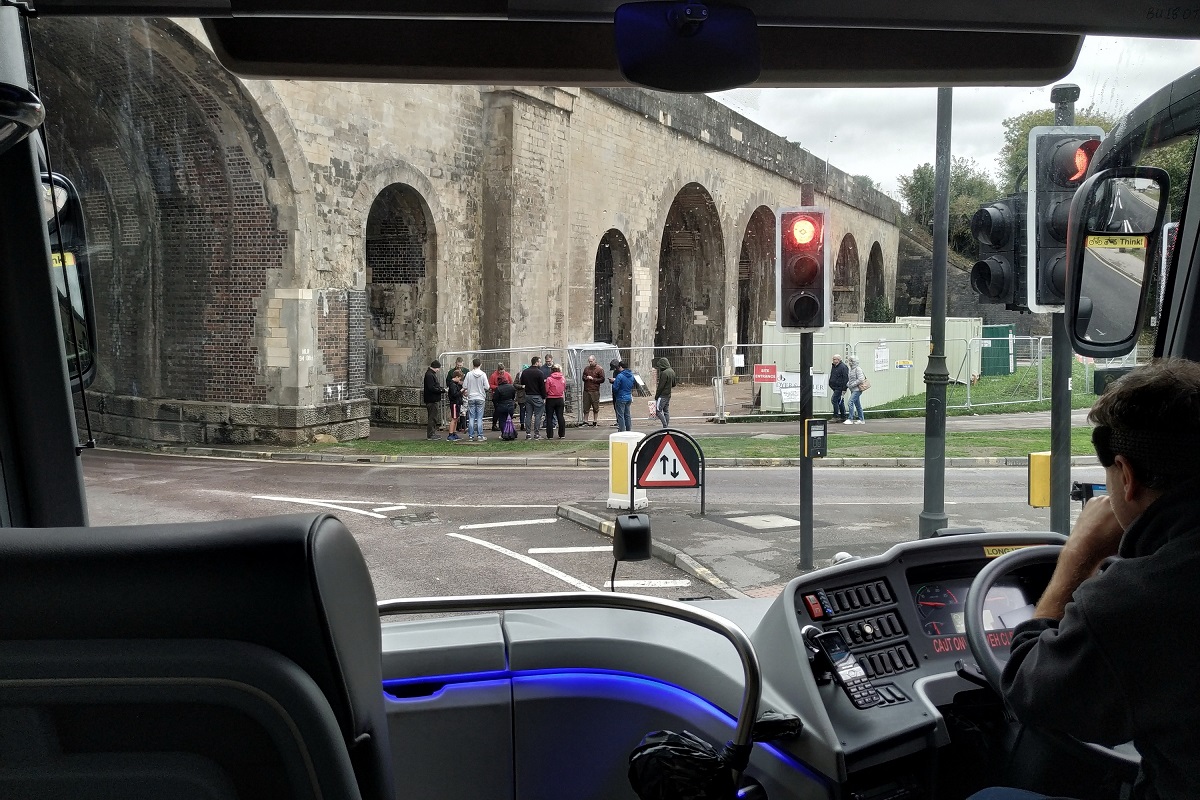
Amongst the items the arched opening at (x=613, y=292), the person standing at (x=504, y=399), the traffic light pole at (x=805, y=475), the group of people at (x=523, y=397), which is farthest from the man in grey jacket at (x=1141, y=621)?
the arched opening at (x=613, y=292)

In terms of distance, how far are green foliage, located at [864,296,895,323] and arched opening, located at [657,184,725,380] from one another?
1076 millimetres

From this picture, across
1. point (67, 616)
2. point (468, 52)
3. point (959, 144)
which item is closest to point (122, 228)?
point (468, 52)

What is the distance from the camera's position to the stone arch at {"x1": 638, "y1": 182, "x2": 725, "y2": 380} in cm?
467

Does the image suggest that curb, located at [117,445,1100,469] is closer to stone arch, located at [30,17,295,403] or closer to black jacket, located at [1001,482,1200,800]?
stone arch, located at [30,17,295,403]

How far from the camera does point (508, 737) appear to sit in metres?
2.44

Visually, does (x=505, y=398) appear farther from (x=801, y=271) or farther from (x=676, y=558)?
(x=801, y=271)

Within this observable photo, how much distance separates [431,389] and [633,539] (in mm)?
2000

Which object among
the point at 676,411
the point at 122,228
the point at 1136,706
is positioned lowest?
the point at 1136,706

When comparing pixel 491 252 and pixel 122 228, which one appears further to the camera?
pixel 491 252

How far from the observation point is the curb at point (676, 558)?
9.16 ft

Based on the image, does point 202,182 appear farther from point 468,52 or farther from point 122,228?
point 468,52

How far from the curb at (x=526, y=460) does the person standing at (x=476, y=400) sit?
0.44 metres

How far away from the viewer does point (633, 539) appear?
2.17 meters

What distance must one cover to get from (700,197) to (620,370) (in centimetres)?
150
